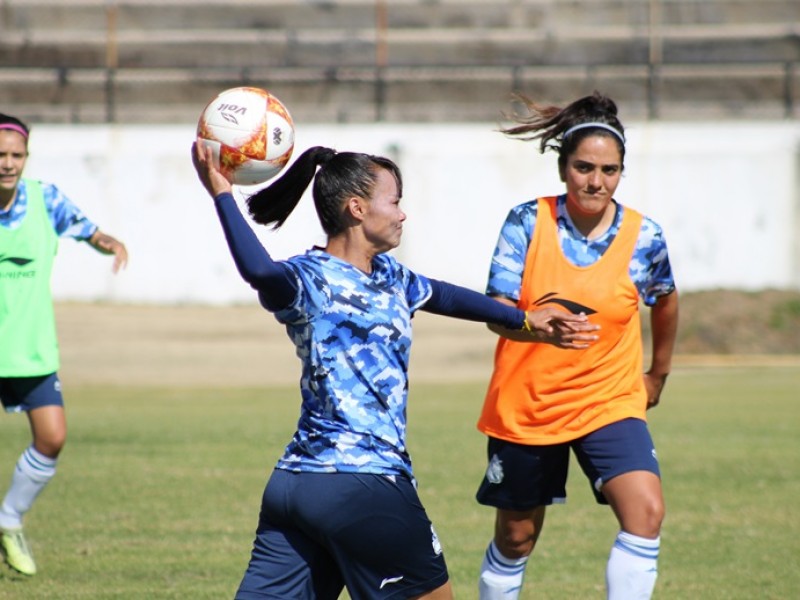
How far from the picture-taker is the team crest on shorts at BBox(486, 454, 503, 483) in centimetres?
504

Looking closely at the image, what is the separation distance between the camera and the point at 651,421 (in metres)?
12.4

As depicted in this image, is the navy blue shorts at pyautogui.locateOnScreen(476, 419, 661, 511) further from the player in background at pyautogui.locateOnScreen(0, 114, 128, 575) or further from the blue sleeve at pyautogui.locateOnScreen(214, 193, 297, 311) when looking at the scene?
the player in background at pyautogui.locateOnScreen(0, 114, 128, 575)

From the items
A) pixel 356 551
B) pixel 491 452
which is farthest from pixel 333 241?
pixel 491 452

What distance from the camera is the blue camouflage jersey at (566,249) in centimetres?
507

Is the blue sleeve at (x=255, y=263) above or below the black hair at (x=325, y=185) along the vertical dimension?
below

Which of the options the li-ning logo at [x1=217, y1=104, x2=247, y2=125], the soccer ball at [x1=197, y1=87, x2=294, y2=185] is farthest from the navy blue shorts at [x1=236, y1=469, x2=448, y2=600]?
the li-ning logo at [x1=217, y1=104, x2=247, y2=125]

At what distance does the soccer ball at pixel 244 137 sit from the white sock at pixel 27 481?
9.30ft

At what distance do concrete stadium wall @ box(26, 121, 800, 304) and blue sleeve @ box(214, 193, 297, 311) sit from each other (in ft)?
58.8

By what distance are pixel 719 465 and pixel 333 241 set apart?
258 inches

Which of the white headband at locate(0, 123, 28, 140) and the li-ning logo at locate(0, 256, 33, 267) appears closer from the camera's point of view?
the white headband at locate(0, 123, 28, 140)

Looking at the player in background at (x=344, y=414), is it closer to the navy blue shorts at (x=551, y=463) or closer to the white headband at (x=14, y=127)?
the navy blue shorts at (x=551, y=463)

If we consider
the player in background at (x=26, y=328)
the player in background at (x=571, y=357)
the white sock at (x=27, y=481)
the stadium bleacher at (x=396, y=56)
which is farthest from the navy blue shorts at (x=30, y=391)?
the stadium bleacher at (x=396, y=56)

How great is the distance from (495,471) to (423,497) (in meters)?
3.50

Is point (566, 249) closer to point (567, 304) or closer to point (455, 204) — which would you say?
point (567, 304)
